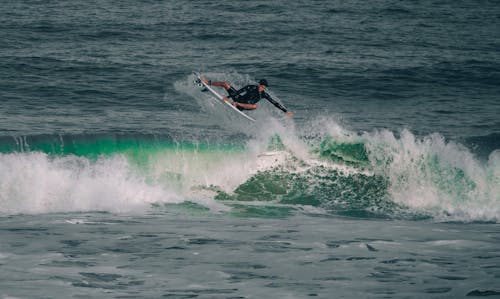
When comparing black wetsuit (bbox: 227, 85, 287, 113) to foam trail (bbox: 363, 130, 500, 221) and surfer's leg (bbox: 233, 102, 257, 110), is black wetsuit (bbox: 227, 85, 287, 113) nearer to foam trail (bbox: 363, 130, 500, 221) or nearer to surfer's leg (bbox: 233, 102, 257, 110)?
surfer's leg (bbox: 233, 102, 257, 110)

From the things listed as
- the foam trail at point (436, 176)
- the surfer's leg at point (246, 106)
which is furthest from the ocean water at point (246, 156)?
the surfer's leg at point (246, 106)

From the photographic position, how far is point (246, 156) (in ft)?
68.7

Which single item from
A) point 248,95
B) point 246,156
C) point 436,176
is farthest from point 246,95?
→ point 436,176

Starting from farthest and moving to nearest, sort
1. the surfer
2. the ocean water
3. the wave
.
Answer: the surfer → the wave → the ocean water

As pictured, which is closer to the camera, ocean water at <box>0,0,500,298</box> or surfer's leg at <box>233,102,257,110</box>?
ocean water at <box>0,0,500,298</box>

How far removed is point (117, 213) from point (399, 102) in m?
16.2

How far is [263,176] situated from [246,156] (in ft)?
3.94

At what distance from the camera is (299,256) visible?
1263 cm

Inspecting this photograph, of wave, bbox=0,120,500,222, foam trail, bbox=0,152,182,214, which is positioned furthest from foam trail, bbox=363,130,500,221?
foam trail, bbox=0,152,182,214

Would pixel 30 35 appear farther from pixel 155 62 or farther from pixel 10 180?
pixel 10 180

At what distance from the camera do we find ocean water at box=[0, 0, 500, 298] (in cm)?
1173

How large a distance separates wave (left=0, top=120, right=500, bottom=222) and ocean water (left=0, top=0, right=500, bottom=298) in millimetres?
59

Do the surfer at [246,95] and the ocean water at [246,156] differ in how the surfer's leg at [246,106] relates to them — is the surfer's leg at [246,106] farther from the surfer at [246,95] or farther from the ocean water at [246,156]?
the ocean water at [246,156]

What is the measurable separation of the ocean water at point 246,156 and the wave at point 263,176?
0.19 feet
